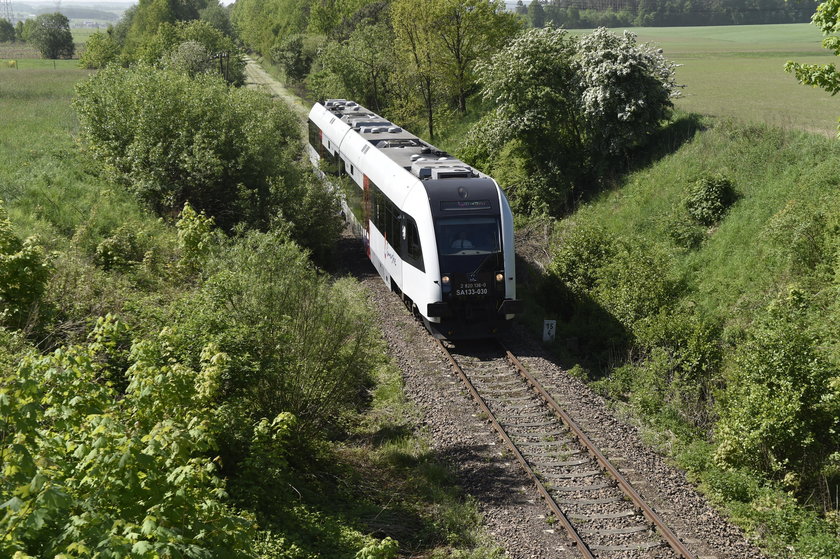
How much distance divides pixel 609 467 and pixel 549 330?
6.05m

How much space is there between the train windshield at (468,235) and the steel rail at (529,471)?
2.43 meters

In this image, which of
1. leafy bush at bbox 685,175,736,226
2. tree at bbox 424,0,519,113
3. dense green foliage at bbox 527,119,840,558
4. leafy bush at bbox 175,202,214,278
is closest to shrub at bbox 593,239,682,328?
dense green foliage at bbox 527,119,840,558

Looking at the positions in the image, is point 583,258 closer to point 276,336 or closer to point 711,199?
point 711,199

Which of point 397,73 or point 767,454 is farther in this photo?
point 397,73

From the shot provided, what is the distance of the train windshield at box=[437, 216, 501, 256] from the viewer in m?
15.3

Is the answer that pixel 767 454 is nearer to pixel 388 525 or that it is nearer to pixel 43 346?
pixel 388 525

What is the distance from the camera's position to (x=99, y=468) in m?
4.88

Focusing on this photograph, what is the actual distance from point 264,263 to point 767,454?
9.54 meters

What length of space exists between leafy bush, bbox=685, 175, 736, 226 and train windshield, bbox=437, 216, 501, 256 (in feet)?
27.5

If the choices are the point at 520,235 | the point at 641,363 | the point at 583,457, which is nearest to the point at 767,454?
the point at 583,457

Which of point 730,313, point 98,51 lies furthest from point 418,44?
point 98,51

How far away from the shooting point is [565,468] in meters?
11.3

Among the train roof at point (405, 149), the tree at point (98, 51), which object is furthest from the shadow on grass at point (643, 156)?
the tree at point (98, 51)

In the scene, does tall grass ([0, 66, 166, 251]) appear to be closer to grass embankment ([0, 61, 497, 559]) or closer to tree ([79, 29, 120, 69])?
grass embankment ([0, 61, 497, 559])
